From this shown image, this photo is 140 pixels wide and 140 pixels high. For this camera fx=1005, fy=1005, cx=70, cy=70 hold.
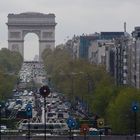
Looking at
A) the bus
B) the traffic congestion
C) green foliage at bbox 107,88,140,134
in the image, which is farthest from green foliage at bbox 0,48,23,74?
green foliage at bbox 107,88,140,134

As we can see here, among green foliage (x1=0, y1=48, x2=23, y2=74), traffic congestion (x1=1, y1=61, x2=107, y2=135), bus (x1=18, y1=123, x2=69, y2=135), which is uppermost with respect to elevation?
green foliage (x1=0, y1=48, x2=23, y2=74)

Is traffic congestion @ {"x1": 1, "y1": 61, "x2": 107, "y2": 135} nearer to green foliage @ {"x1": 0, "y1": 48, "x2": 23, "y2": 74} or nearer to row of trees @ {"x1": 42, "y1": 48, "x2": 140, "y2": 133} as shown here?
row of trees @ {"x1": 42, "y1": 48, "x2": 140, "y2": 133}

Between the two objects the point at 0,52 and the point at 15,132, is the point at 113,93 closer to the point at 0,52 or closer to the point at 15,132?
the point at 15,132

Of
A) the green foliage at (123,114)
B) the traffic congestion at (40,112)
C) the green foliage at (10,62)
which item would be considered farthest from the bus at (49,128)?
the green foliage at (10,62)

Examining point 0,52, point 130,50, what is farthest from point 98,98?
point 0,52

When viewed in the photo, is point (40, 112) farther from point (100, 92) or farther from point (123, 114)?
point (123, 114)

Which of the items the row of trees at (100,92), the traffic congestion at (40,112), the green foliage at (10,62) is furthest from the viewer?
the green foliage at (10,62)

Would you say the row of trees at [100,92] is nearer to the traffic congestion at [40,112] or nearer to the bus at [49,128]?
the traffic congestion at [40,112]

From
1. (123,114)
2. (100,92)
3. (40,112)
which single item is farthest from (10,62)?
(123,114)
